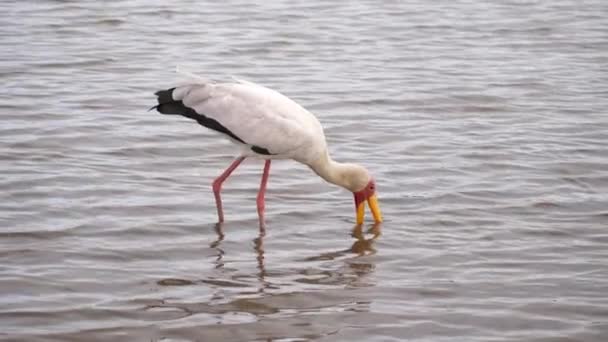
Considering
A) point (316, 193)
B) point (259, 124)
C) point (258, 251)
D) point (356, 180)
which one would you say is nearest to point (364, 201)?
point (356, 180)

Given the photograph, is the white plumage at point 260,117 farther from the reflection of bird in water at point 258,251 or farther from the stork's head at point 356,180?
the reflection of bird in water at point 258,251

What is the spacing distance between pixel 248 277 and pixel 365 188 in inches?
59.4

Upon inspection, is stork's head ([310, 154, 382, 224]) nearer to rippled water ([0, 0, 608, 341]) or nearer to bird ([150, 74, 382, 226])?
bird ([150, 74, 382, 226])

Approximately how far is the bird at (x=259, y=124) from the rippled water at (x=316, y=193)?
0.75ft

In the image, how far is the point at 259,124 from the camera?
7.71 metres

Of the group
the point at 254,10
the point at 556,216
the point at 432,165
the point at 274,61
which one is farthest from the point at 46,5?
the point at 556,216

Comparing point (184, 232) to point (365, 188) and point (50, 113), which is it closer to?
point (365, 188)

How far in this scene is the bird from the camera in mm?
7703

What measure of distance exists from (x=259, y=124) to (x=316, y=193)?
0.96m

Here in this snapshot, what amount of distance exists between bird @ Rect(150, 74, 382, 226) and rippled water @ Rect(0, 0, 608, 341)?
0.23 metres

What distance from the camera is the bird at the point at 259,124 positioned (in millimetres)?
7703

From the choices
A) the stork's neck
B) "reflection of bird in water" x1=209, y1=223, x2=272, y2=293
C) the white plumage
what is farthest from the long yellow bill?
"reflection of bird in water" x1=209, y1=223, x2=272, y2=293

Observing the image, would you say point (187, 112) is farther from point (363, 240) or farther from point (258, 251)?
point (363, 240)

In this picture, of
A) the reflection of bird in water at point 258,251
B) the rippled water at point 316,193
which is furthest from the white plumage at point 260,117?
the reflection of bird in water at point 258,251
